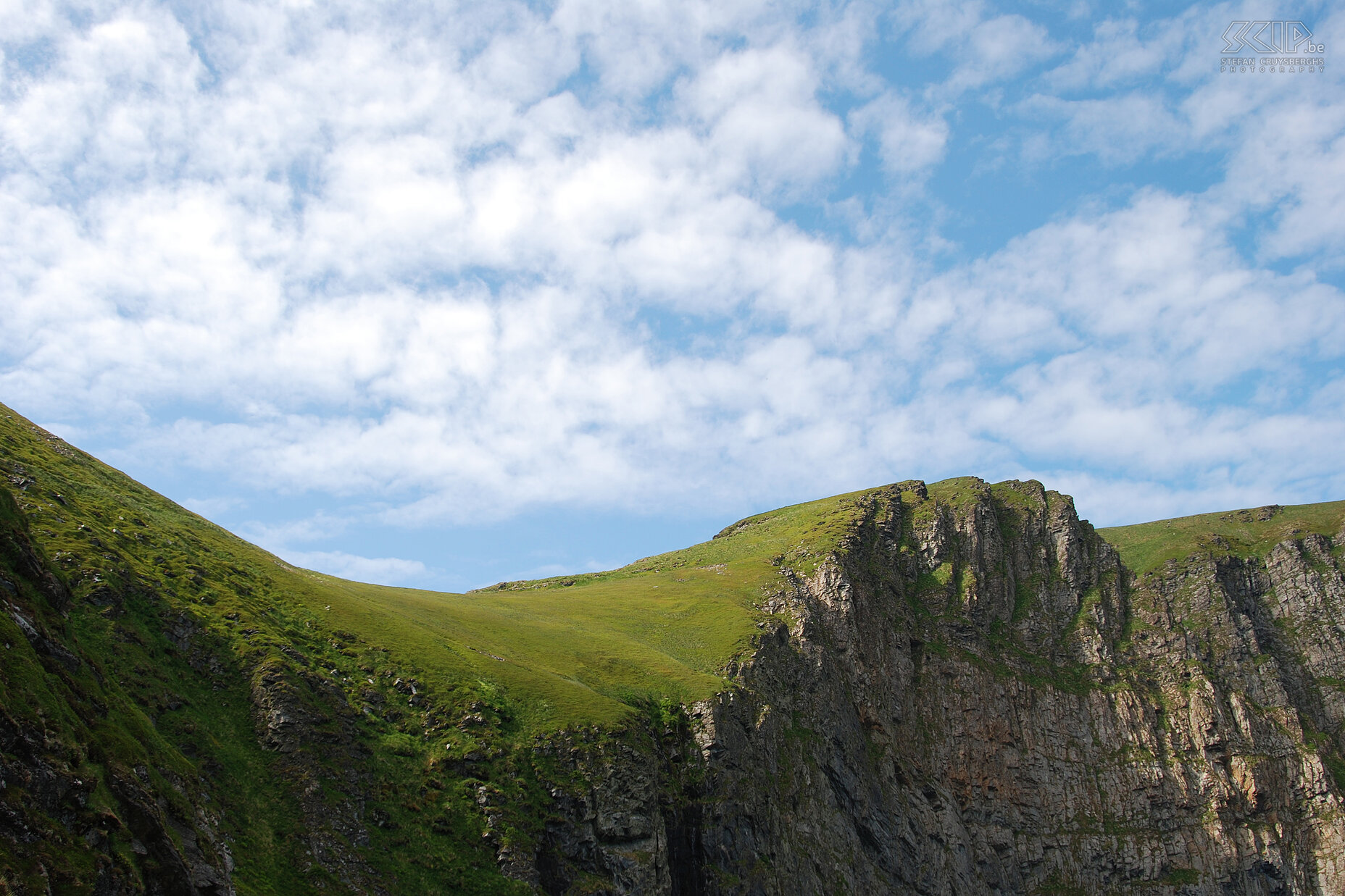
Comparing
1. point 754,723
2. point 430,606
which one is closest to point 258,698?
point 430,606

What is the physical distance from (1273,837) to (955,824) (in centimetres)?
5027

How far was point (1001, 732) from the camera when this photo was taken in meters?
122

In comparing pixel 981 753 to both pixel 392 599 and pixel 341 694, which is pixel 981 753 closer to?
pixel 392 599

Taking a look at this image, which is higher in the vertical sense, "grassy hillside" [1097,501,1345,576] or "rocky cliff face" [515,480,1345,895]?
"grassy hillside" [1097,501,1345,576]

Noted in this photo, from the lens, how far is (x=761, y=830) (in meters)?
77.1

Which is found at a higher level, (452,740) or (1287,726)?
(452,740)

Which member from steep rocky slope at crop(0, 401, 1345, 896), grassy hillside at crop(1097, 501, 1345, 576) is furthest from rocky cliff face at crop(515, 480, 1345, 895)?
grassy hillside at crop(1097, 501, 1345, 576)

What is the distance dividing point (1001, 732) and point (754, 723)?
5815 cm

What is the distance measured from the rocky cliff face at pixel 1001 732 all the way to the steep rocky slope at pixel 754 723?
1.38 ft

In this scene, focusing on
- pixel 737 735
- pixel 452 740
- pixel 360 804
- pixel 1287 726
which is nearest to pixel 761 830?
pixel 737 735

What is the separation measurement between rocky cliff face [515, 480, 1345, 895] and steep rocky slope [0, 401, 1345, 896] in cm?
42

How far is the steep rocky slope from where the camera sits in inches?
1519

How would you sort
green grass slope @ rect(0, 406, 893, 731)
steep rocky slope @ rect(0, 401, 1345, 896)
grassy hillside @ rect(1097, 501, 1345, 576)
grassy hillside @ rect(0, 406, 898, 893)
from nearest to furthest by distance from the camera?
grassy hillside @ rect(0, 406, 898, 893) → steep rocky slope @ rect(0, 401, 1345, 896) → green grass slope @ rect(0, 406, 893, 731) → grassy hillside @ rect(1097, 501, 1345, 576)

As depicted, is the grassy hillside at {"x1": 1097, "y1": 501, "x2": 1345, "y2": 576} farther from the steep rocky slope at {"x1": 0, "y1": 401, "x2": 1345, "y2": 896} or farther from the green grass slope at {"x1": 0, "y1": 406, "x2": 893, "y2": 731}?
the green grass slope at {"x1": 0, "y1": 406, "x2": 893, "y2": 731}
